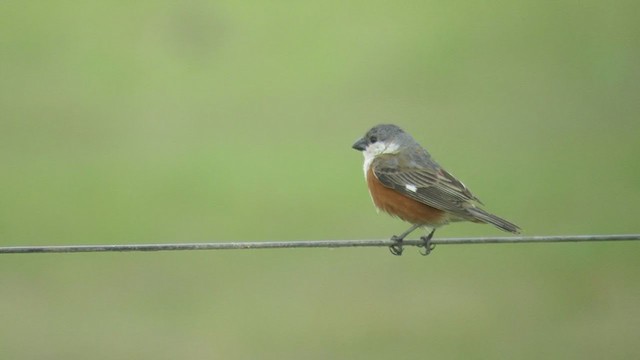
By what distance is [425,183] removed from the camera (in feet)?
27.1

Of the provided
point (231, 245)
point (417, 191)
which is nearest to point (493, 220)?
point (417, 191)

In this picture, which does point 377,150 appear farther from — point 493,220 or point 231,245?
point 231,245

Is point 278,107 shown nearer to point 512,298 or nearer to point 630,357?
point 512,298

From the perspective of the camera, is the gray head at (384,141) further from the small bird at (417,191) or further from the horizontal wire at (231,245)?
the horizontal wire at (231,245)

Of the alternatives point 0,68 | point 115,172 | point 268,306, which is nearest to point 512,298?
point 268,306

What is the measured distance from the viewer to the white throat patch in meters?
8.98

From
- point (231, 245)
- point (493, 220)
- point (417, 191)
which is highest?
point (417, 191)

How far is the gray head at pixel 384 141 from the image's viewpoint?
9047 mm

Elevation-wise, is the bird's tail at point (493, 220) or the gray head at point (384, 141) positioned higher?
the gray head at point (384, 141)

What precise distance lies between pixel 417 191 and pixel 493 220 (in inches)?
32.5

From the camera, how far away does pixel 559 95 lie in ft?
81.1

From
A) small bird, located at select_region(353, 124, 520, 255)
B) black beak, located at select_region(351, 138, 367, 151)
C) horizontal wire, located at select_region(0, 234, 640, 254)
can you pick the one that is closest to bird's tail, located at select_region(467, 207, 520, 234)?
small bird, located at select_region(353, 124, 520, 255)

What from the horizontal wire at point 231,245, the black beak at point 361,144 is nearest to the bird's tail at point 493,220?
the horizontal wire at point 231,245

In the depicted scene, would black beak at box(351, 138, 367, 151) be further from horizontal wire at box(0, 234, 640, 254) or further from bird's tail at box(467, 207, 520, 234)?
horizontal wire at box(0, 234, 640, 254)
